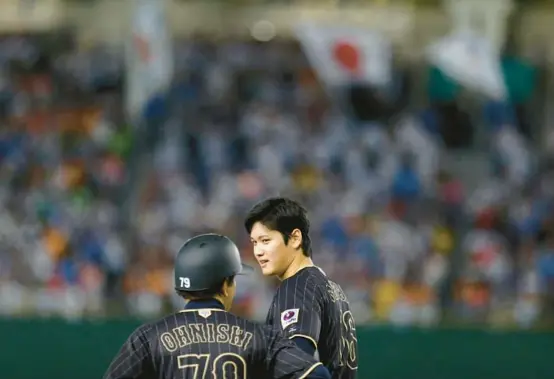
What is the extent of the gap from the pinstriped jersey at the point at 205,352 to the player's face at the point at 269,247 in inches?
23.4

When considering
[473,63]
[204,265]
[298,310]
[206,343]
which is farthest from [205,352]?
[473,63]

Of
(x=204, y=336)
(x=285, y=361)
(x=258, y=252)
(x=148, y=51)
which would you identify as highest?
(x=148, y=51)

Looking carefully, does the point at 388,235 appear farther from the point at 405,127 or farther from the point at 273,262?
the point at 273,262

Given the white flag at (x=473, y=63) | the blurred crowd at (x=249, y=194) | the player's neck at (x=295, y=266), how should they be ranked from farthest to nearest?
the white flag at (x=473, y=63) < the blurred crowd at (x=249, y=194) < the player's neck at (x=295, y=266)

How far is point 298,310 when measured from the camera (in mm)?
4898

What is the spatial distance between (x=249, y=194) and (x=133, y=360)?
1107 cm

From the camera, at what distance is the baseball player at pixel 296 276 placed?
4.98 metres

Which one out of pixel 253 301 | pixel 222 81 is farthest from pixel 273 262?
pixel 222 81

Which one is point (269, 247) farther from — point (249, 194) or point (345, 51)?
point (345, 51)

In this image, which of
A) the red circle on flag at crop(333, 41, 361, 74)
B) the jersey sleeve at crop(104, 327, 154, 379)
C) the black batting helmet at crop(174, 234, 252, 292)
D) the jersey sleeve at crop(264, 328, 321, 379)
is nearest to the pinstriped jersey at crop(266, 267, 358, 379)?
the jersey sleeve at crop(264, 328, 321, 379)

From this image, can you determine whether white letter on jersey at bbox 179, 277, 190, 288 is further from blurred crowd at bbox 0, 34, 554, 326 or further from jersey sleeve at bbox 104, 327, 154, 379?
blurred crowd at bbox 0, 34, 554, 326

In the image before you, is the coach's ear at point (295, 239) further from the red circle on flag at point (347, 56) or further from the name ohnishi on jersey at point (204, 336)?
the red circle on flag at point (347, 56)

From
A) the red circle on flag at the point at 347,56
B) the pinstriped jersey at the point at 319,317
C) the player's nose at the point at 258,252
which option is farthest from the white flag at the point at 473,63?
the player's nose at the point at 258,252

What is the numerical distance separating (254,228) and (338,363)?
26.5 inches
